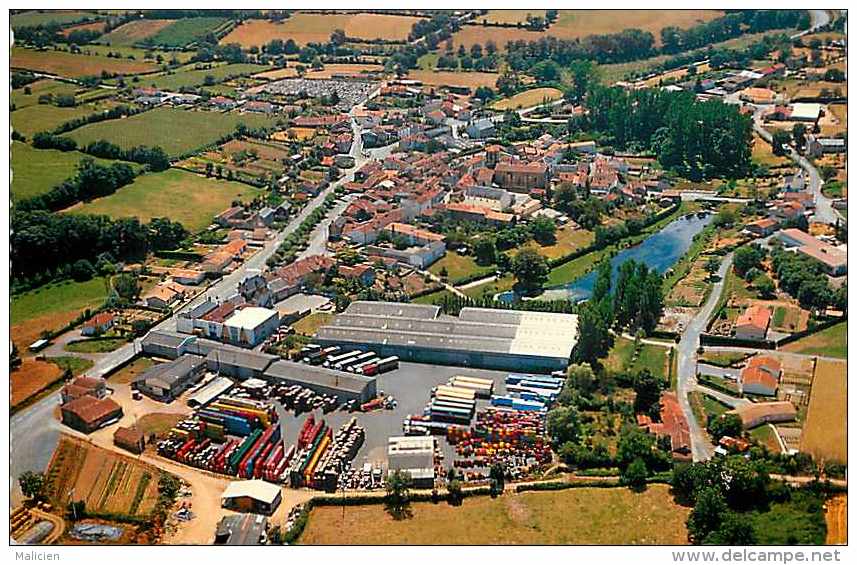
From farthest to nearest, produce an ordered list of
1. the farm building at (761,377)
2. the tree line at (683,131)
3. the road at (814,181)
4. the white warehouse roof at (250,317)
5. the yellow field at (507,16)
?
the yellow field at (507,16) < the tree line at (683,131) < the road at (814,181) < the white warehouse roof at (250,317) < the farm building at (761,377)

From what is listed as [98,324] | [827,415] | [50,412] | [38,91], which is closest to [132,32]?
[38,91]

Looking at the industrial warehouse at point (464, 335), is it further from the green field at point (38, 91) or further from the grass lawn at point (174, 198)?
the green field at point (38, 91)

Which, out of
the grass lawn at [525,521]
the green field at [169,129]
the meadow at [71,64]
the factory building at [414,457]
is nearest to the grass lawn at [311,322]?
the factory building at [414,457]

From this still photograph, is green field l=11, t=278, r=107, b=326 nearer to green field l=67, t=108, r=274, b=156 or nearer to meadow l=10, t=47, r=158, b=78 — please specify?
green field l=67, t=108, r=274, b=156

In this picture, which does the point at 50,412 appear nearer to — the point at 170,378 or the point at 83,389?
the point at 83,389

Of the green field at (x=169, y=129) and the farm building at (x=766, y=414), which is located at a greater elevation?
the green field at (x=169, y=129)

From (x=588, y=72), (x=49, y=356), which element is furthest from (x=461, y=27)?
(x=49, y=356)
